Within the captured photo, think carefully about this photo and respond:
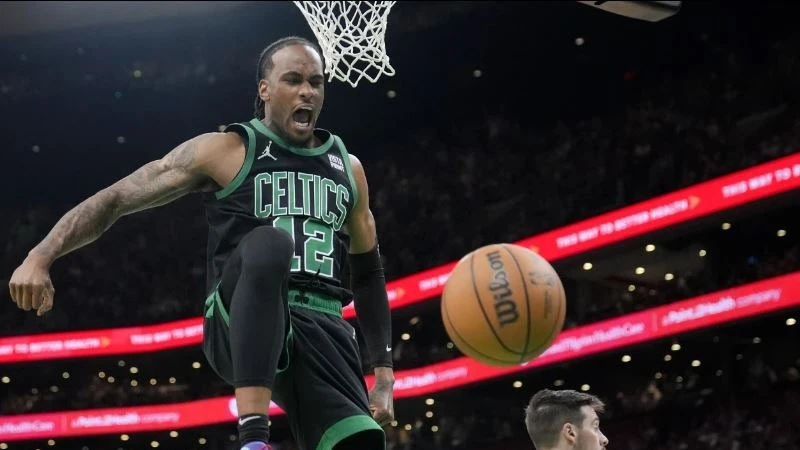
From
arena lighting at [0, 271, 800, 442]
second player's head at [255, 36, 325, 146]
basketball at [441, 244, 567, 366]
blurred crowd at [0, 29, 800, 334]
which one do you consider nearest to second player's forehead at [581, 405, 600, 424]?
basketball at [441, 244, 567, 366]

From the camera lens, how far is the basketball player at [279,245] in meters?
2.61

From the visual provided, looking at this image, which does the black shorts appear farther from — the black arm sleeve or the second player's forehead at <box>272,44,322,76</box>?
the second player's forehead at <box>272,44,322,76</box>

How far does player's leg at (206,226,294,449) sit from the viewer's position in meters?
2.56

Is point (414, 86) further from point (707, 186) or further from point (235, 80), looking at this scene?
point (707, 186)

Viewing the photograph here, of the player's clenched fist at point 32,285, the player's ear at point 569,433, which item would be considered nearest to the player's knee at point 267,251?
the player's clenched fist at point 32,285

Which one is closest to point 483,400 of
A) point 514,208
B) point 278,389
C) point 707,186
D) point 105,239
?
point 514,208

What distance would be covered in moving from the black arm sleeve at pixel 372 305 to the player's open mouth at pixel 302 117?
18.8 inches

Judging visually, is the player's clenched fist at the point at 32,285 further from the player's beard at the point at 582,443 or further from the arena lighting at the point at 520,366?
the arena lighting at the point at 520,366

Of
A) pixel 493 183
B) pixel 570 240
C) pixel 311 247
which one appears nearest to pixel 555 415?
pixel 311 247

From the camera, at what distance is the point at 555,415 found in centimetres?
459

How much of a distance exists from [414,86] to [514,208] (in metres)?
3.85

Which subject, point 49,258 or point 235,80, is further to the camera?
point 235,80

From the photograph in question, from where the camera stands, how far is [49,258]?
9.05 ft

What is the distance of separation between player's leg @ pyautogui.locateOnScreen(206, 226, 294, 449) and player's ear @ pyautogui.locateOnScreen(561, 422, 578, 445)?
2224mm
